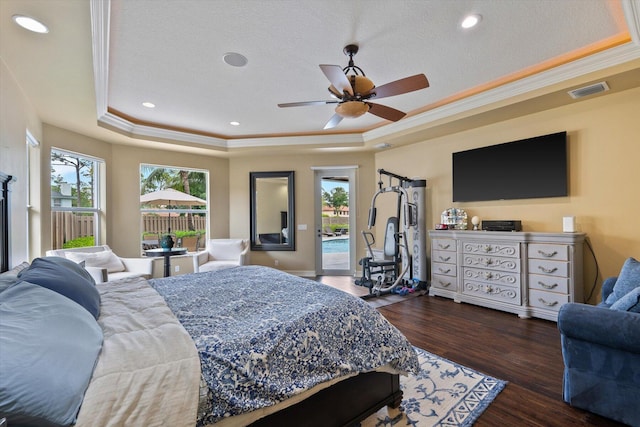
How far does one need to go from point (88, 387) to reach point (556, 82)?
451 cm

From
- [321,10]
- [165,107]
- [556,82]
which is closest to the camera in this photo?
[321,10]

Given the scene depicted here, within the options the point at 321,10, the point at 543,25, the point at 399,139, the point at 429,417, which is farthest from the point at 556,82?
the point at 429,417

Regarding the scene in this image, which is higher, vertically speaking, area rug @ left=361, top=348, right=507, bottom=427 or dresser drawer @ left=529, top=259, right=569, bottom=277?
dresser drawer @ left=529, top=259, right=569, bottom=277

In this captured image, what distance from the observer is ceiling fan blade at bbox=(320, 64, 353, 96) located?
230 centimetres

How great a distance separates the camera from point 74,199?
4.61 m

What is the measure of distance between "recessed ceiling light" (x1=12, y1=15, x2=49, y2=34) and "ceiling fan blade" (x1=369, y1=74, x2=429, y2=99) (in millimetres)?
2491

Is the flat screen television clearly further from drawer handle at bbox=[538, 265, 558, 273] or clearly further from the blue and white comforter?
the blue and white comforter

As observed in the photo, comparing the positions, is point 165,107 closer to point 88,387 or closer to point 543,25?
point 88,387

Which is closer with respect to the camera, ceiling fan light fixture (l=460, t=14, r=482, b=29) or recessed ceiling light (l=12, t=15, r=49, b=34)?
recessed ceiling light (l=12, t=15, r=49, b=34)

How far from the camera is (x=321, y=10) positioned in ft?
7.53

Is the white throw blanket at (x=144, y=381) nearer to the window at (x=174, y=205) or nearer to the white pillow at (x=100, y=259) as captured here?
the white pillow at (x=100, y=259)

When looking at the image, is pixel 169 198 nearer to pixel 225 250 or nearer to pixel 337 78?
pixel 225 250

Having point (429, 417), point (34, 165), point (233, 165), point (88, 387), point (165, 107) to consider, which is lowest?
point (429, 417)

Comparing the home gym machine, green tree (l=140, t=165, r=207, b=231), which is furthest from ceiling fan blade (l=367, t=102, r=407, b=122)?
green tree (l=140, t=165, r=207, b=231)
